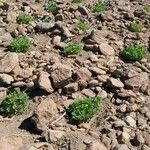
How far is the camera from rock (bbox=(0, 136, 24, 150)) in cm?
935

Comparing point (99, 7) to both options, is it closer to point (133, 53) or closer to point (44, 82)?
point (133, 53)

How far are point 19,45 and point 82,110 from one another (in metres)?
3.88

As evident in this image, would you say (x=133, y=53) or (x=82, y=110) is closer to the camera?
(x=82, y=110)

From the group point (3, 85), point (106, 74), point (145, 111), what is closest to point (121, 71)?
point (106, 74)

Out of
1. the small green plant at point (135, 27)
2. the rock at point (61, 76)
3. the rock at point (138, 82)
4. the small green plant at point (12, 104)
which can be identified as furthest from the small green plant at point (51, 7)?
the small green plant at point (12, 104)

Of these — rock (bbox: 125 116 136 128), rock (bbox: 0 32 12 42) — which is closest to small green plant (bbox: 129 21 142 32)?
rock (bbox: 0 32 12 42)

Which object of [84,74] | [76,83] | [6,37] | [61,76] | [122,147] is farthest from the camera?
[6,37]

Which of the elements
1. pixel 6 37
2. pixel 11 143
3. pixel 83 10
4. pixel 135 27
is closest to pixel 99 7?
pixel 83 10

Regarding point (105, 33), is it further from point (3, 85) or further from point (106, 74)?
point (3, 85)

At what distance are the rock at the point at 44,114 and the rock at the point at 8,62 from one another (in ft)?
6.67

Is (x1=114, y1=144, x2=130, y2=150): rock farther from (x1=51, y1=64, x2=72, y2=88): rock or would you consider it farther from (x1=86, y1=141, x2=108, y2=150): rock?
(x1=51, y1=64, x2=72, y2=88): rock

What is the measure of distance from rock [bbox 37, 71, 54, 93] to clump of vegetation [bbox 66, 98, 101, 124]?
874 millimetres

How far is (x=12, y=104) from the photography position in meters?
10.6

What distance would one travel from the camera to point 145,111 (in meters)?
10.4
